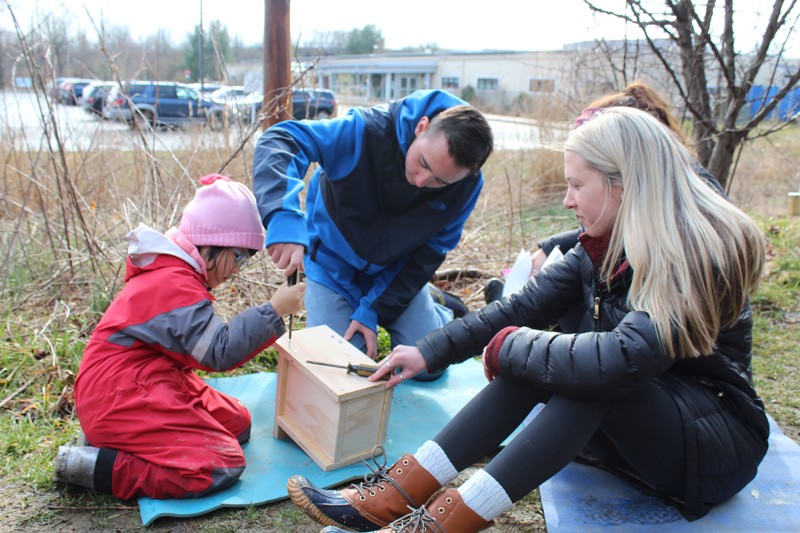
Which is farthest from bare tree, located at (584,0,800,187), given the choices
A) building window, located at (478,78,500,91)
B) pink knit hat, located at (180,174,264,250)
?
building window, located at (478,78,500,91)

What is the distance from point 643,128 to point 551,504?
3.83 feet

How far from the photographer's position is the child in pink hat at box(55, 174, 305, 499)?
1926 millimetres

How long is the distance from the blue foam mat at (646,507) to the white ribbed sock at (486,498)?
1.39 ft

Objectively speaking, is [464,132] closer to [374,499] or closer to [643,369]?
[643,369]

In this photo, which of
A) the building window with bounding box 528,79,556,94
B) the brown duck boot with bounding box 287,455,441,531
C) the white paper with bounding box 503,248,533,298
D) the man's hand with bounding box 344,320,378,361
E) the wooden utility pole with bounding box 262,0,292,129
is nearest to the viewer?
the brown duck boot with bounding box 287,455,441,531

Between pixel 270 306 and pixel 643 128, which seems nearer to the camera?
pixel 643 128

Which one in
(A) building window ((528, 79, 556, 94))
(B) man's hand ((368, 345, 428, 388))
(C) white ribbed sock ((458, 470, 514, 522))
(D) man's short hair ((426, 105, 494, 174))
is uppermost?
(A) building window ((528, 79, 556, 94))

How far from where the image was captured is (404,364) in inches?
83.8

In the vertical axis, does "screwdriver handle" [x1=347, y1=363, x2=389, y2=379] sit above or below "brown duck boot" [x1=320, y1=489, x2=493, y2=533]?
above

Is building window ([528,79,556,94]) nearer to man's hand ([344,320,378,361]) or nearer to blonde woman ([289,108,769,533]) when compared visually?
man's hand ([344,320,378,361])

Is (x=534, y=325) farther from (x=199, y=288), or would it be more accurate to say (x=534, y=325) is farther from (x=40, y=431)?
(x=40, y=431)

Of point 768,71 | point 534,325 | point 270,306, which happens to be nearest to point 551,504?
point 534,325

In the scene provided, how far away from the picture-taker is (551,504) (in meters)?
2.04

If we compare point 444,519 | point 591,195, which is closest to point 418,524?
point 444,519
